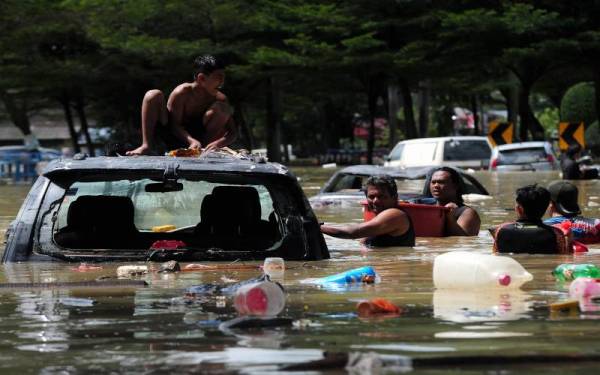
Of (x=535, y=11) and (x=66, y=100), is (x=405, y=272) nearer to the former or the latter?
(x=535, y=11)

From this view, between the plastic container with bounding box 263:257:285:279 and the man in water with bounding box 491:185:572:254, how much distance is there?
2.27 m

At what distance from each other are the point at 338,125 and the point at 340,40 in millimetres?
34185

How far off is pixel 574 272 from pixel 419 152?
24005 millimetres

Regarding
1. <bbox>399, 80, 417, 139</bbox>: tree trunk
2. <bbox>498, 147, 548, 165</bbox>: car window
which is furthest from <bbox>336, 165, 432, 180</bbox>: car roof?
<bbox>399, 80, 417, 139</bbox>: tree trunk

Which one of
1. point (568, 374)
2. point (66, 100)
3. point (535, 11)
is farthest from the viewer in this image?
point (66, 100)

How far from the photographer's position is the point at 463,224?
45.3 ft

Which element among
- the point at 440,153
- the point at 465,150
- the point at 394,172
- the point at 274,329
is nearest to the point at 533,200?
the point at 274,329

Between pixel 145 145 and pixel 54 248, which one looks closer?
pixel 54 248

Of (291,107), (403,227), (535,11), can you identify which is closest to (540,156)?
(535,11)

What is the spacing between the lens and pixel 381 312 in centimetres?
789

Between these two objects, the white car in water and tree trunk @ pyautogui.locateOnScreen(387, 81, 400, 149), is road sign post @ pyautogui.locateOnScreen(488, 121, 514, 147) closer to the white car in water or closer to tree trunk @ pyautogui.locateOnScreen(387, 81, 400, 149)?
the white car in water

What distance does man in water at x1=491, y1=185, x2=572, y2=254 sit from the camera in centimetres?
1127

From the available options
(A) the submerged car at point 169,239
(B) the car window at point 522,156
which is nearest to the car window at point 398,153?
(B) the car window at point 522,156

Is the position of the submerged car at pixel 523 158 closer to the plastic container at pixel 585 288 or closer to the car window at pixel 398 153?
the car window at pixel 398 153
